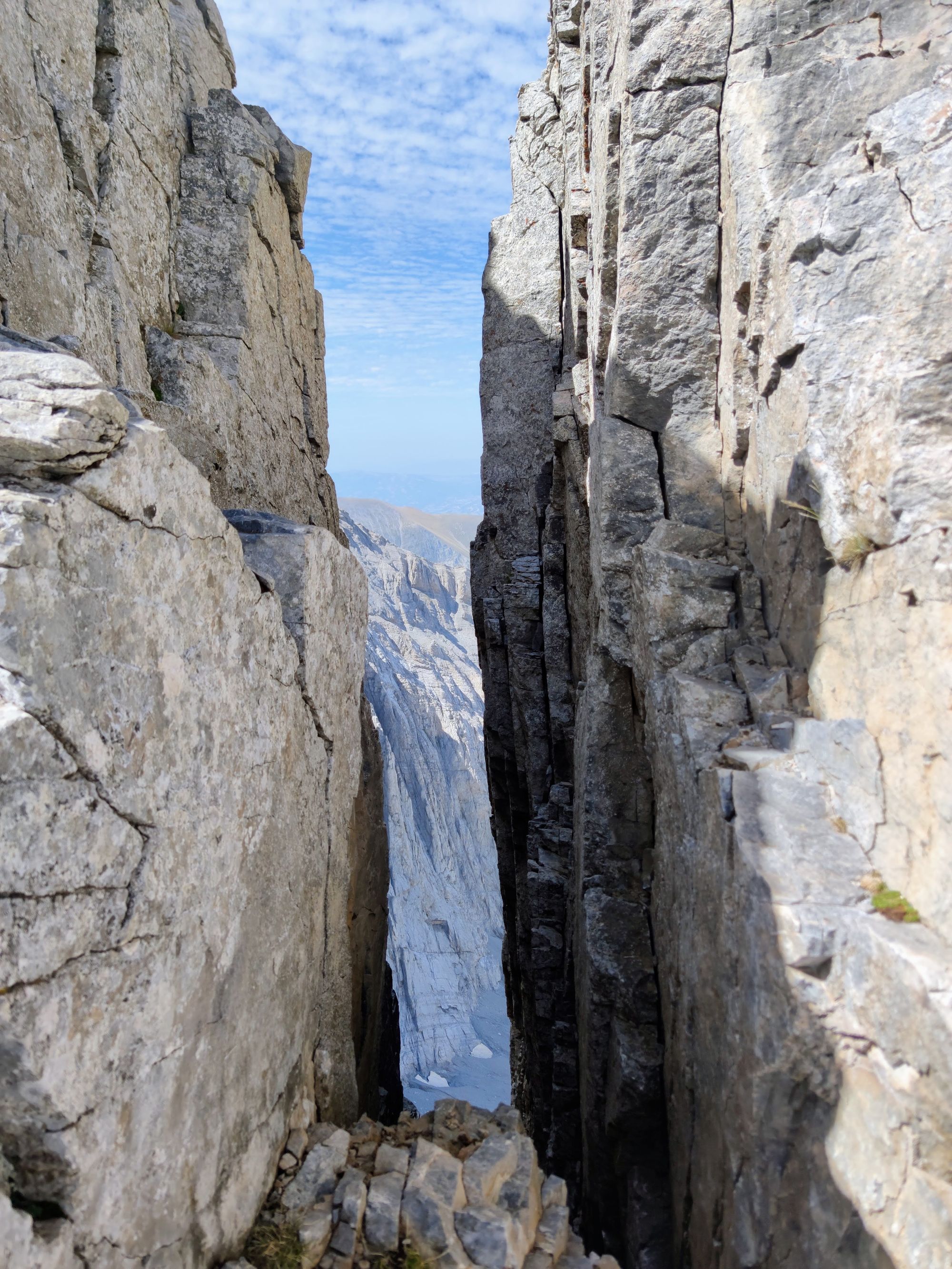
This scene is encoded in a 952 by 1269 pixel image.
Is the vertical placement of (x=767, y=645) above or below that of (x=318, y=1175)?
above

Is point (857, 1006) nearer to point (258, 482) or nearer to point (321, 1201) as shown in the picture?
point (321, 1201)

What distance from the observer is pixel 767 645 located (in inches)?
269

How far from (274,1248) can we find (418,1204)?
953mm

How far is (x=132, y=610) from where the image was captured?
4312 millimetres

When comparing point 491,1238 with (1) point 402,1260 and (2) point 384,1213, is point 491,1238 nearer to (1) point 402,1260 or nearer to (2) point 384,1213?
(1) point 402,1260

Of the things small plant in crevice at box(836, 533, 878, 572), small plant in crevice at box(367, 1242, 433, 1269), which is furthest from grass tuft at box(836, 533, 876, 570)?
small plant in crevice at box(367, 1242, 433, 1269)

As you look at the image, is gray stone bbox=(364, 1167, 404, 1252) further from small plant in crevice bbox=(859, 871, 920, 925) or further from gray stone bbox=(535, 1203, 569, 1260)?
small plant in crevice bbox=(859, 871, 920, 925)

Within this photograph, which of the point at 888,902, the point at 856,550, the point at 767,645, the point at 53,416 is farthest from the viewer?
the point at 767,645

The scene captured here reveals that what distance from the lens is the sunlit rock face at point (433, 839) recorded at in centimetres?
4447

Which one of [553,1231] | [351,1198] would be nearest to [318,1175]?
[351,1198]

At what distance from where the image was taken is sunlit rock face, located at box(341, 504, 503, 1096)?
44469mm

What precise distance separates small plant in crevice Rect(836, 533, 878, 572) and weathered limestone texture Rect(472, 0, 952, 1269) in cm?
2

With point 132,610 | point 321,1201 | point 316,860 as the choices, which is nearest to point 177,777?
point 132,610

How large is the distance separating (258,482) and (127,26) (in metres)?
5.07
